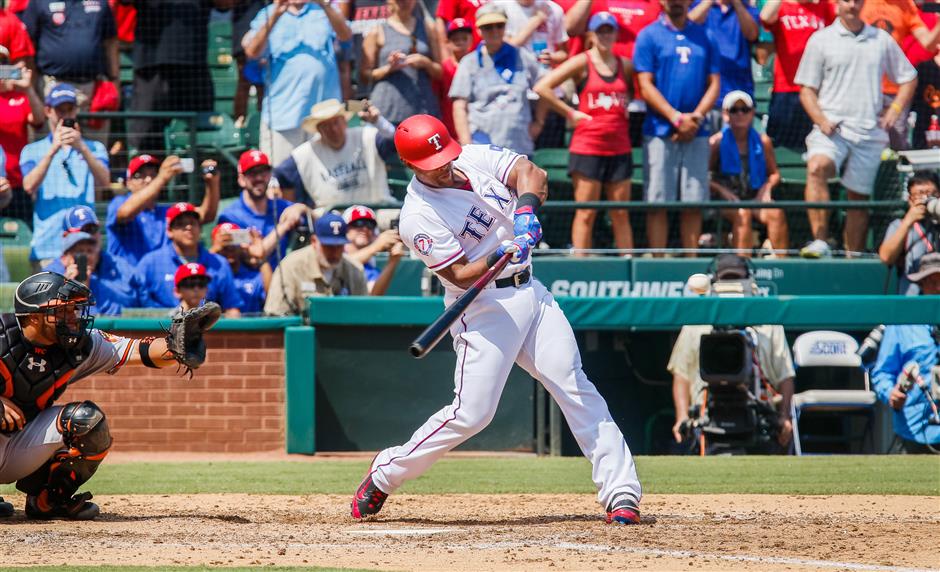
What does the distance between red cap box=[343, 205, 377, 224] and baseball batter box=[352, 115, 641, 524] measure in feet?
12.2

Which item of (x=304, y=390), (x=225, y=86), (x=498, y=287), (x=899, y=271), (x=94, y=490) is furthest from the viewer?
(x=225, y=86)

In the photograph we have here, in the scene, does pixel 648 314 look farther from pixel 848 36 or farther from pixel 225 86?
→ pixel 225 86

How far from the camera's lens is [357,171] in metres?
9.80

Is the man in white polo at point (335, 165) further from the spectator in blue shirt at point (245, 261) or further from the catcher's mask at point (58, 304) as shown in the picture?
the catcher's mask at point (58, 304)

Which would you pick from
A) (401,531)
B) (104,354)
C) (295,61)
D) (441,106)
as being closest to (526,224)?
(401,531)

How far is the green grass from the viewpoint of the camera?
677 centimetres

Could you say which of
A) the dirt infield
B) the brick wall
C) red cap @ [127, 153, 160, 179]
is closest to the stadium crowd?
red cap @ [127, 153, 160, 179]

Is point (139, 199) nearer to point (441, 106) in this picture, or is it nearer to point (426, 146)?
point (441, 106)

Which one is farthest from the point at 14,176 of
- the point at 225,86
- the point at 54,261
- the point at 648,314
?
the point at 648,314

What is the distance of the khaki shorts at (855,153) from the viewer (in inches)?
398

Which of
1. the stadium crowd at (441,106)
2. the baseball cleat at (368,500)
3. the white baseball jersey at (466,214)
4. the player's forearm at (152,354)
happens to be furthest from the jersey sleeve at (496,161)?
the stadium crowd at (441,106)

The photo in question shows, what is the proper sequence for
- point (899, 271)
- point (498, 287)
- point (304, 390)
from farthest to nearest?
point (899, 271)
point (304, 390)
point (498, 287)

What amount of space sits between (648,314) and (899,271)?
2.29m

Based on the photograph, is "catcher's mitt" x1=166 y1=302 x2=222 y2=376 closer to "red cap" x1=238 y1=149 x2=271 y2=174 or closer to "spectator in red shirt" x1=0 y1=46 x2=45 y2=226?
"red cap" x1=238 y1=149 x2=271 y2=174
